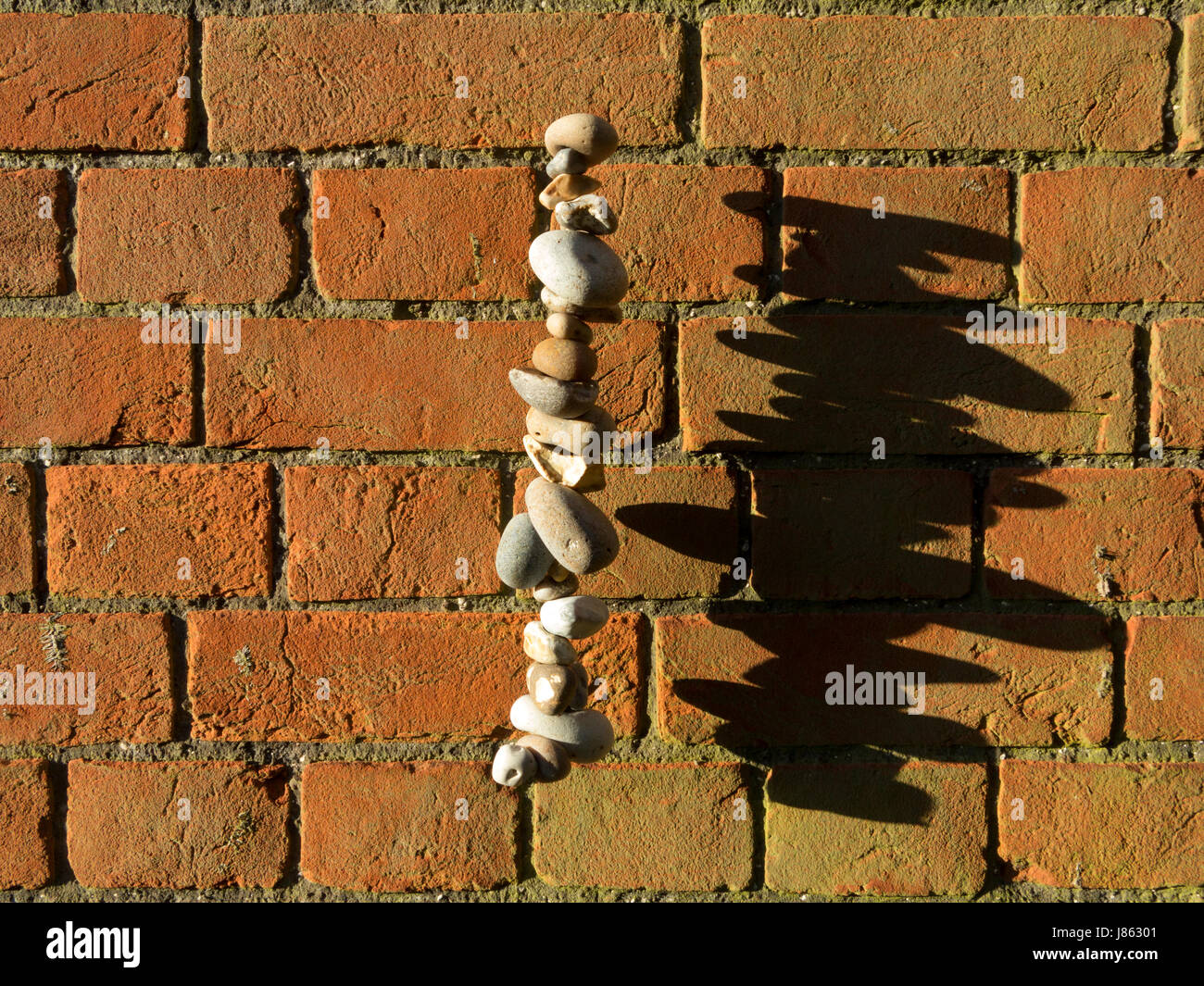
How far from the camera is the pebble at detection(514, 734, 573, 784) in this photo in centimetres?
58

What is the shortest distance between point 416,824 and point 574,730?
205 millimetres

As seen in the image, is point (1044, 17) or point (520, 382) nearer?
point (520, 382)

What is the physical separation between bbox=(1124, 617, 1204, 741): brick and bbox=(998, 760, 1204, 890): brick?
3 cm

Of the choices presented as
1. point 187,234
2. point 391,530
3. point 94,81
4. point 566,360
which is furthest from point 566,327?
point 94,81

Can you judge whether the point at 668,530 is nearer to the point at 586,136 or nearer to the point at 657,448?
the point at 657,448

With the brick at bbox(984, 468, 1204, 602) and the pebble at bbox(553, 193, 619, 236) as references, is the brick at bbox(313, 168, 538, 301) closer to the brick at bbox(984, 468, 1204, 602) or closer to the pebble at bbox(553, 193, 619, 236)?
the pebble at bbox(553, 193, 619, 236)

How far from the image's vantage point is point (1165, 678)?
71 cm

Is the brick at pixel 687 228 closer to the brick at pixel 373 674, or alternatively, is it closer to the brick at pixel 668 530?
the brick at pixel 668 530

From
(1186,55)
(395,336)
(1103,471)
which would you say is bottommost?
(1103,471)

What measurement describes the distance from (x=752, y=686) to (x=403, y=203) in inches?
18.7

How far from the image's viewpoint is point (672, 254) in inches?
27.9

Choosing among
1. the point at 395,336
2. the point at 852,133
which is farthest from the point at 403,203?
the point at 852,133

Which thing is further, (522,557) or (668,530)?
(668,530)

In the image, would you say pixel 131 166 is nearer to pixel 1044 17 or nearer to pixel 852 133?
pixel 852 133
